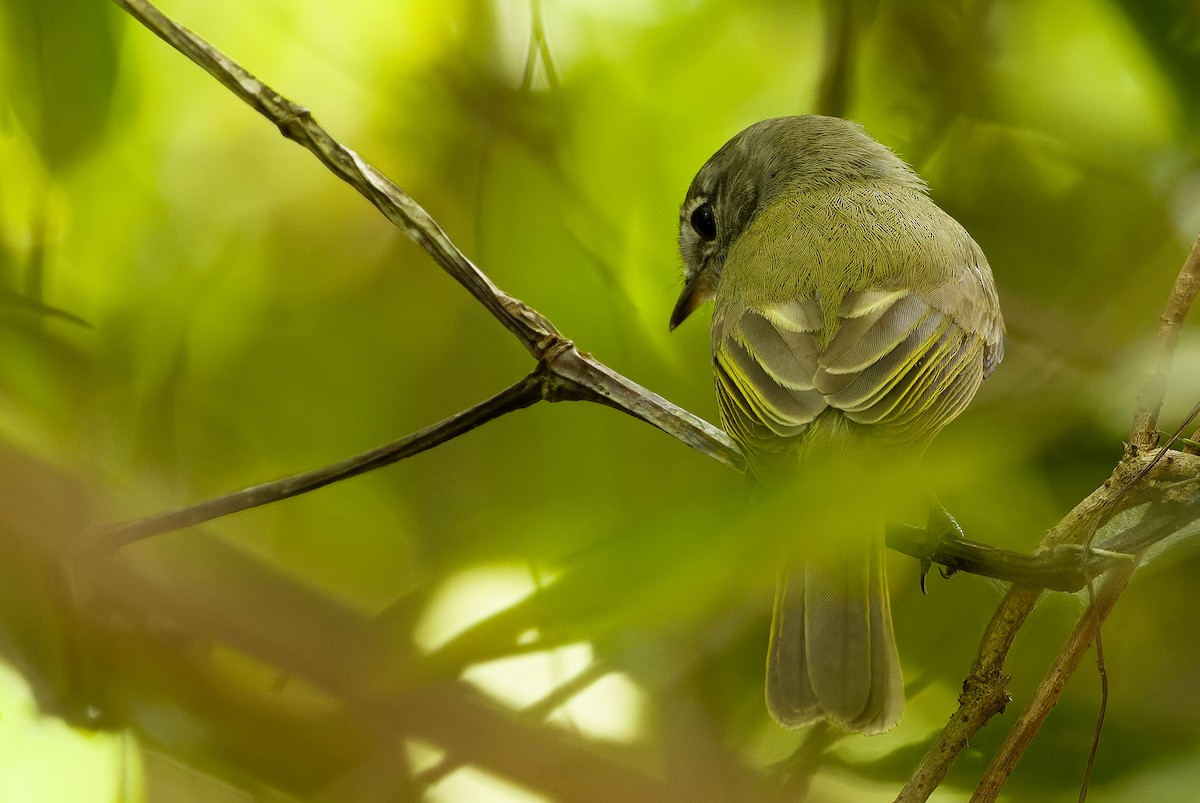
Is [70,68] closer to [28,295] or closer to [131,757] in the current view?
[28,295]

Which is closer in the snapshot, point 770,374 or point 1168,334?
point 1168,334

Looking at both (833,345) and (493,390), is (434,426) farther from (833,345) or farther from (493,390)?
(833,345)

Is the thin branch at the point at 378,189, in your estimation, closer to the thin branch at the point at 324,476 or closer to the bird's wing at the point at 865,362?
the thin branch at the point at 324,476

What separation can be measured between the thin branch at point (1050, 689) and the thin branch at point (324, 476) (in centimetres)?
30

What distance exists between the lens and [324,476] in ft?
1.75

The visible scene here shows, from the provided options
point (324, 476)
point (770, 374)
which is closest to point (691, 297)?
point (770, 374)

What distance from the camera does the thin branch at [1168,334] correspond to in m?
0.56

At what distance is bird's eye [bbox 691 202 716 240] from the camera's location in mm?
888

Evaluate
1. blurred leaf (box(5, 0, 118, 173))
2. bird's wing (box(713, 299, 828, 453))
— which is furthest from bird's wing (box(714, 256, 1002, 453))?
blurred leaf (box(5, 0, 118, 173))

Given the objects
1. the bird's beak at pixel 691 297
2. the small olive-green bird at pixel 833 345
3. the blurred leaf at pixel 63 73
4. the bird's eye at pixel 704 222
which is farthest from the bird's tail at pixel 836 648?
the blurred leaf at pixel 63 73

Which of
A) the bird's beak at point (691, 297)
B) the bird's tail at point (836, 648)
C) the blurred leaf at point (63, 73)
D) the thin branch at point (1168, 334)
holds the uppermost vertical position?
the blurred leaf at point (63, 73)

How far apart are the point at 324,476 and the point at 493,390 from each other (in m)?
0.13

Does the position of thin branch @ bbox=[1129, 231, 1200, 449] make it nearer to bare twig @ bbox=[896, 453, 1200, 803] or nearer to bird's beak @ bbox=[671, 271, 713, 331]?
bare twig @ bbox=[896, 453, 1200, 803]

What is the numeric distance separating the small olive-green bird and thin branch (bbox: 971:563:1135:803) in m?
0.07
